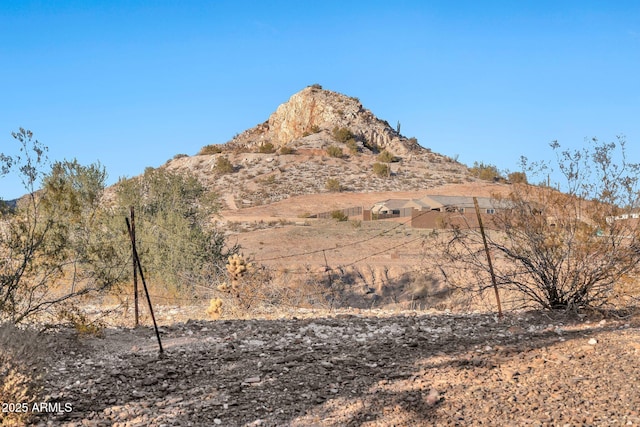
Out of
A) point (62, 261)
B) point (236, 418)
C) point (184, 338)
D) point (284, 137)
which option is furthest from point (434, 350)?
point (284, 137)

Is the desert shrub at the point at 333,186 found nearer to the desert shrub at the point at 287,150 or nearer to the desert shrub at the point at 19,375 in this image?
the desert shrub at the point at 287,150

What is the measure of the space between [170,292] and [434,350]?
36.0 feet

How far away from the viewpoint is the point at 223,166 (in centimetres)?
5734

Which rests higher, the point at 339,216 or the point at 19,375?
the point at 339,216

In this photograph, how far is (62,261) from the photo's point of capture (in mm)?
9508

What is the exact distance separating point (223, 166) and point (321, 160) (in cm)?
937

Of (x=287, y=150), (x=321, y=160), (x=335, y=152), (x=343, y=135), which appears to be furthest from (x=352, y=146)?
(x=287, y=150)

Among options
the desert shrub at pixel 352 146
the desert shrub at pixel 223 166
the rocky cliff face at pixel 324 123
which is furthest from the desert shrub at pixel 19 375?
the rocky cliff face at pixel 324 123

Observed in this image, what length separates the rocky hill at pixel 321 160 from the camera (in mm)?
52125

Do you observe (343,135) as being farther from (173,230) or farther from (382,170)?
(173,230)

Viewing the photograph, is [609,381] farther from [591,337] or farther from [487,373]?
[591,337]

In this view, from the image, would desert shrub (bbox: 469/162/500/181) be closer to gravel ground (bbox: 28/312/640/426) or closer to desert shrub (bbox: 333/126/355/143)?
desert shrub (bbox: 333/126/355/143)

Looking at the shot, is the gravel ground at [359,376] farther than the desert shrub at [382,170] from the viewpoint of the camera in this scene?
No

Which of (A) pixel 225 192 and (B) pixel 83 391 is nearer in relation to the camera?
(B) pixel 83 391
